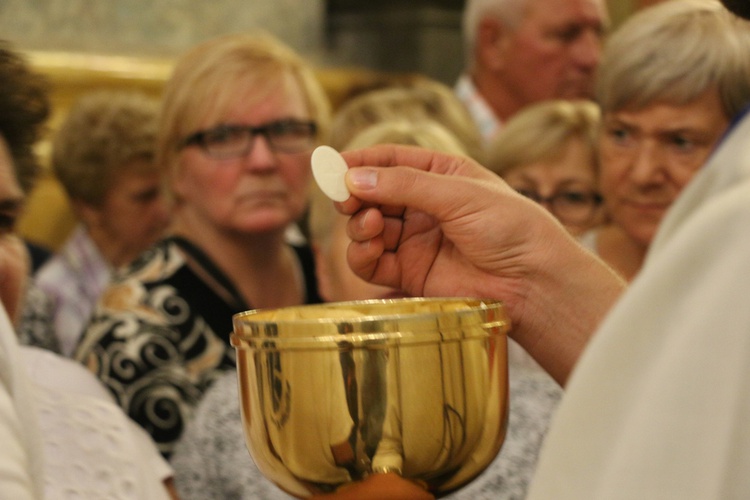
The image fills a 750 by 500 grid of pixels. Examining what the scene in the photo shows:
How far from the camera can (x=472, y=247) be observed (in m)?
1.21

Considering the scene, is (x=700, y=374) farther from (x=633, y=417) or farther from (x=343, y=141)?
(x=343, y=141)

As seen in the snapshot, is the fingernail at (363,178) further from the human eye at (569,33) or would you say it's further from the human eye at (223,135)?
the human eye at (569,33)

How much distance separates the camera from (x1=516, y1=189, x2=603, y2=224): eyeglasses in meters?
2.64

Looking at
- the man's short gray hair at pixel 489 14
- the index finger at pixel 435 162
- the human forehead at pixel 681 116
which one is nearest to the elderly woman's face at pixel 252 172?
the human forehead at pixel 681 116

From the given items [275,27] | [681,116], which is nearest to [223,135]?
[681,116]

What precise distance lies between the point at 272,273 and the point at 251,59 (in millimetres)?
544

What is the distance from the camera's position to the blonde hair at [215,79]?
244 centimetres

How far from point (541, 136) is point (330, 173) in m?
1.61

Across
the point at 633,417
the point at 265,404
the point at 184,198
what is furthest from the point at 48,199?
the point at 633,417

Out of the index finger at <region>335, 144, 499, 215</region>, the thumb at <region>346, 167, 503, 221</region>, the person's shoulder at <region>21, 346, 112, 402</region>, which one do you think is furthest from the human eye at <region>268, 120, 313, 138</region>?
the thumb at <region>346, 167, 503, 221</region>

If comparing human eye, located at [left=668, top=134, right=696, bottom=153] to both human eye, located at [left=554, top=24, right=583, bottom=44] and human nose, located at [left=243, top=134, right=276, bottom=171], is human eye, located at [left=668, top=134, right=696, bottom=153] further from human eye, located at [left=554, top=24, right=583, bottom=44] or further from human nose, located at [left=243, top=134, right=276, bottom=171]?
human eye, located at [left=554, top=24, right=583, bottom=44]

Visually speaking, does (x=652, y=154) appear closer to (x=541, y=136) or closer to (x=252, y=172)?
(x=541, y=136)

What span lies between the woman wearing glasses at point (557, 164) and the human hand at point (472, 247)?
1376 millimetres

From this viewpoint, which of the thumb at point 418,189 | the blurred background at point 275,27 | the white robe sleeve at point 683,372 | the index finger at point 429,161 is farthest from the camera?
the blurred background at point 275,27
